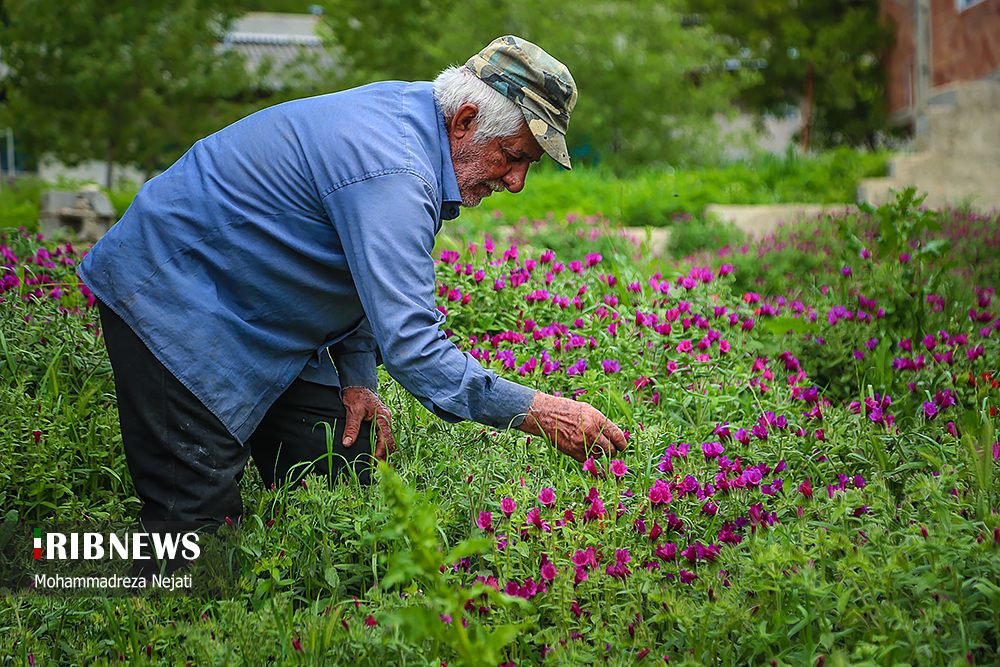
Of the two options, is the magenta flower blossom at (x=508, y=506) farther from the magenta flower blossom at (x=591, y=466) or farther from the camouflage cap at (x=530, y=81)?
the camouflage cap at (x=530, y=81)

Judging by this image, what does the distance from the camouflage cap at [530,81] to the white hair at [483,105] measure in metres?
0.02

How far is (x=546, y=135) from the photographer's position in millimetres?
2338

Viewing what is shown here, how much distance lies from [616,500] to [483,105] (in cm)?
118

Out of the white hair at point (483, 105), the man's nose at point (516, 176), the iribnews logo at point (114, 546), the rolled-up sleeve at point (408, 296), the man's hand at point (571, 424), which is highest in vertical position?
the white hair at point (483, 105)

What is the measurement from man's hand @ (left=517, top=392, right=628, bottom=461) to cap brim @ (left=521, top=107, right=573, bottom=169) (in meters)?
0.70

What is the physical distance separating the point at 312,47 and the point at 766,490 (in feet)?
78.7

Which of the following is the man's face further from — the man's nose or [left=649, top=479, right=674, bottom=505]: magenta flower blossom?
[left=649, top=479, right=674, bottom=505]: magenta flower blossom

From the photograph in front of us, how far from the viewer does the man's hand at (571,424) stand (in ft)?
7.33

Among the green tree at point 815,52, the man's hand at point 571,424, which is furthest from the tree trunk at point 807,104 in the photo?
the man's hand at point 571,424

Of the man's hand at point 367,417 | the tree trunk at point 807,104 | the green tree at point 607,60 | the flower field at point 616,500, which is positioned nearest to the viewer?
the flower field at point 616,500

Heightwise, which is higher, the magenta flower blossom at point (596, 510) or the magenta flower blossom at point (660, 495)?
the magenta flower blossom at point (660, 495)

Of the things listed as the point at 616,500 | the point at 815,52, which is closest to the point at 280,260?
the point at 616,500

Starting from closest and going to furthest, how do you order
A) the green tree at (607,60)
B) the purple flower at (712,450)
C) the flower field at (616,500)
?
the flower field at (616,500) < the purple flower at (712,450) < the green tree at (607,60)

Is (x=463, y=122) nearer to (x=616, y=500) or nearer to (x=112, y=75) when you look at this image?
(x=616, y=500)
